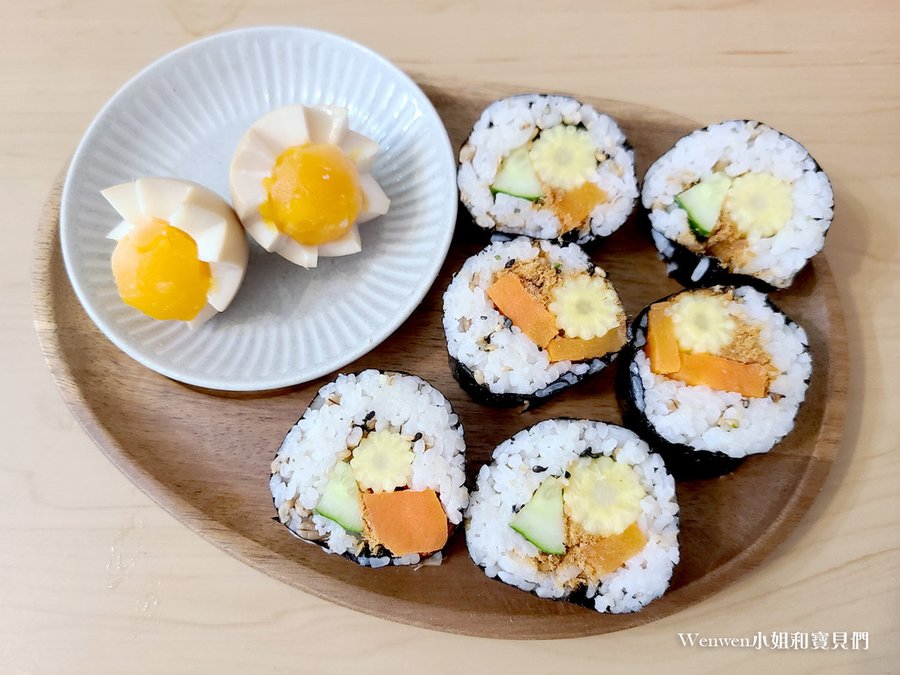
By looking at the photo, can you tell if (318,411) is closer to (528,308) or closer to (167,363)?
(167,363)

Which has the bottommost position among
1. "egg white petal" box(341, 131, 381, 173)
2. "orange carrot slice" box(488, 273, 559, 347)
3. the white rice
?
the white rice

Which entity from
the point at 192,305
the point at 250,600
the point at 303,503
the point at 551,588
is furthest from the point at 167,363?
the point at 551,588

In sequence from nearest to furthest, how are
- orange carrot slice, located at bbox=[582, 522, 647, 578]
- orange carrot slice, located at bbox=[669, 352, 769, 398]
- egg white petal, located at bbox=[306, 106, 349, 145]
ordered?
orange carrot slice, located at bbox=[582, 522, 647, 578] → orange carrot slice, located at bbox=[669, 352, 769, 398] → egg white petal, located at bbox=[306, 106, 349, 145]

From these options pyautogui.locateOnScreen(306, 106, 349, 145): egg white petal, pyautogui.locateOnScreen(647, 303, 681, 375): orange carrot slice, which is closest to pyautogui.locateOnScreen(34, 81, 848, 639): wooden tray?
pyautogui.locateOnScreen(647, 303, 681, 375): orange carrot slice

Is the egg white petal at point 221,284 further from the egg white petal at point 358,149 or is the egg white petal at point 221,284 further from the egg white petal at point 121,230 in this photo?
the egg white petal at point 358,149

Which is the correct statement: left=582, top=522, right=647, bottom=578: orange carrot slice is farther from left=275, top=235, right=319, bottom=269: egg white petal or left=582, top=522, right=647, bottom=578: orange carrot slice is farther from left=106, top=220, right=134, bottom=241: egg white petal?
left=106, top=220, right=134, bottom=241: egg white petal

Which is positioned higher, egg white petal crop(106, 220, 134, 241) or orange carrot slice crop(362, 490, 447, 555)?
egg white petal crop(106, 220, 134, 241)
